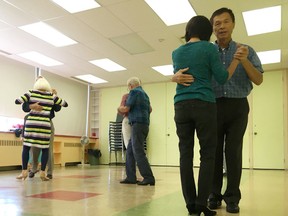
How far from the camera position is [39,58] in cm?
722

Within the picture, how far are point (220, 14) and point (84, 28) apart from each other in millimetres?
3954

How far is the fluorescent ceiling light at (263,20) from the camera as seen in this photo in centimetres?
468

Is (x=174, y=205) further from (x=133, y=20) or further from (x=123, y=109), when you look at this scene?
(x=133, y=20)

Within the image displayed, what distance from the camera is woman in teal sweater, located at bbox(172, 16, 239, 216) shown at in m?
1.68

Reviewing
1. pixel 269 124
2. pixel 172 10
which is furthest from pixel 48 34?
pixel 269 124

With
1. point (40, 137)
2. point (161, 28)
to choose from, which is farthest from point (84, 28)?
point (40, 137)

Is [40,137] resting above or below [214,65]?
below

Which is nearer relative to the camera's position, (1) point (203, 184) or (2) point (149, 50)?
(1) point (203, 184)

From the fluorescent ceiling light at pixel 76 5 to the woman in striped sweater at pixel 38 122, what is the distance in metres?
1.40

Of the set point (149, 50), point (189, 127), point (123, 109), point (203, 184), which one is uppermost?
point (149, 50)

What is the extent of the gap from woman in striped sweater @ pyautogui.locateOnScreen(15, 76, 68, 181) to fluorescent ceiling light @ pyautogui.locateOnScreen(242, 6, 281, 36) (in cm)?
343

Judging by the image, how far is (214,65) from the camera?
1.70 meters

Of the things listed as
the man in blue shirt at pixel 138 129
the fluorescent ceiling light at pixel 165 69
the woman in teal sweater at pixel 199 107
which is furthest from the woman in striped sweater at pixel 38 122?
the fluorescent ceiling light at pixel 165 69

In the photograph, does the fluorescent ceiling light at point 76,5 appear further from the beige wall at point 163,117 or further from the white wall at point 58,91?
the beige wall at point 163,117
